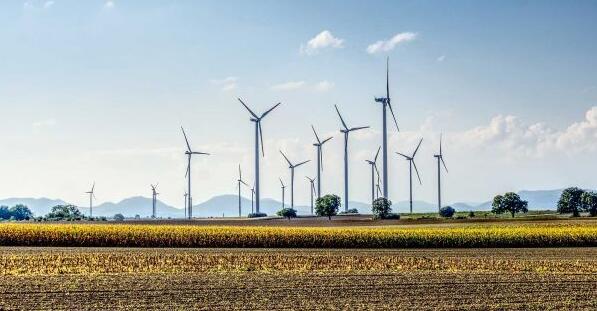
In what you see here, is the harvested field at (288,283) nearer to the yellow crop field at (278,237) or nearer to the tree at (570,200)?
the yellow crop field at (278,237)

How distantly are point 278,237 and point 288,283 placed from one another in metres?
33.1

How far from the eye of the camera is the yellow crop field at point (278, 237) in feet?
215

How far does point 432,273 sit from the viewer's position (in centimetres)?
3953

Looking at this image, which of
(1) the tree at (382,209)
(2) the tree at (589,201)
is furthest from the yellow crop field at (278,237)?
(2) the tree at (589,201)

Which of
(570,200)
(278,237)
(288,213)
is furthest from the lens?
(570,200)

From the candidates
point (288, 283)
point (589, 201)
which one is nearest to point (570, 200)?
point (589, 201)

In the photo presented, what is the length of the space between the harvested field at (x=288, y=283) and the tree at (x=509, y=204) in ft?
414

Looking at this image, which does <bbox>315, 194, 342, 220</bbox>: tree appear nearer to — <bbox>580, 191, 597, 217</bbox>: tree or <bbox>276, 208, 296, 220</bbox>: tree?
<bbox>276, 208, 296, 220</bbox>: tree

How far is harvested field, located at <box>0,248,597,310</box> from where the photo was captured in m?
29.9

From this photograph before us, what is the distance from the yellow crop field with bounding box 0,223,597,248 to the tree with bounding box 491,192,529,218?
101 metres

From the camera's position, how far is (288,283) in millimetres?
34531

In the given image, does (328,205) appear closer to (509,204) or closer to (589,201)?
(509,204)

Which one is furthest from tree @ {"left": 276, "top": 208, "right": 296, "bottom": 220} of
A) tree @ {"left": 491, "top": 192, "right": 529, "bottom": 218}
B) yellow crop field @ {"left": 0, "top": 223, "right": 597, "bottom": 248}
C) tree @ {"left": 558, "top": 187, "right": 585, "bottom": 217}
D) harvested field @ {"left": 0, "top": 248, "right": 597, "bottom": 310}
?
harvested field @ {"left": 0, "top": 248, "right": 597, "bottom": 310}

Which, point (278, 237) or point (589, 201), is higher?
point (589, 201)
